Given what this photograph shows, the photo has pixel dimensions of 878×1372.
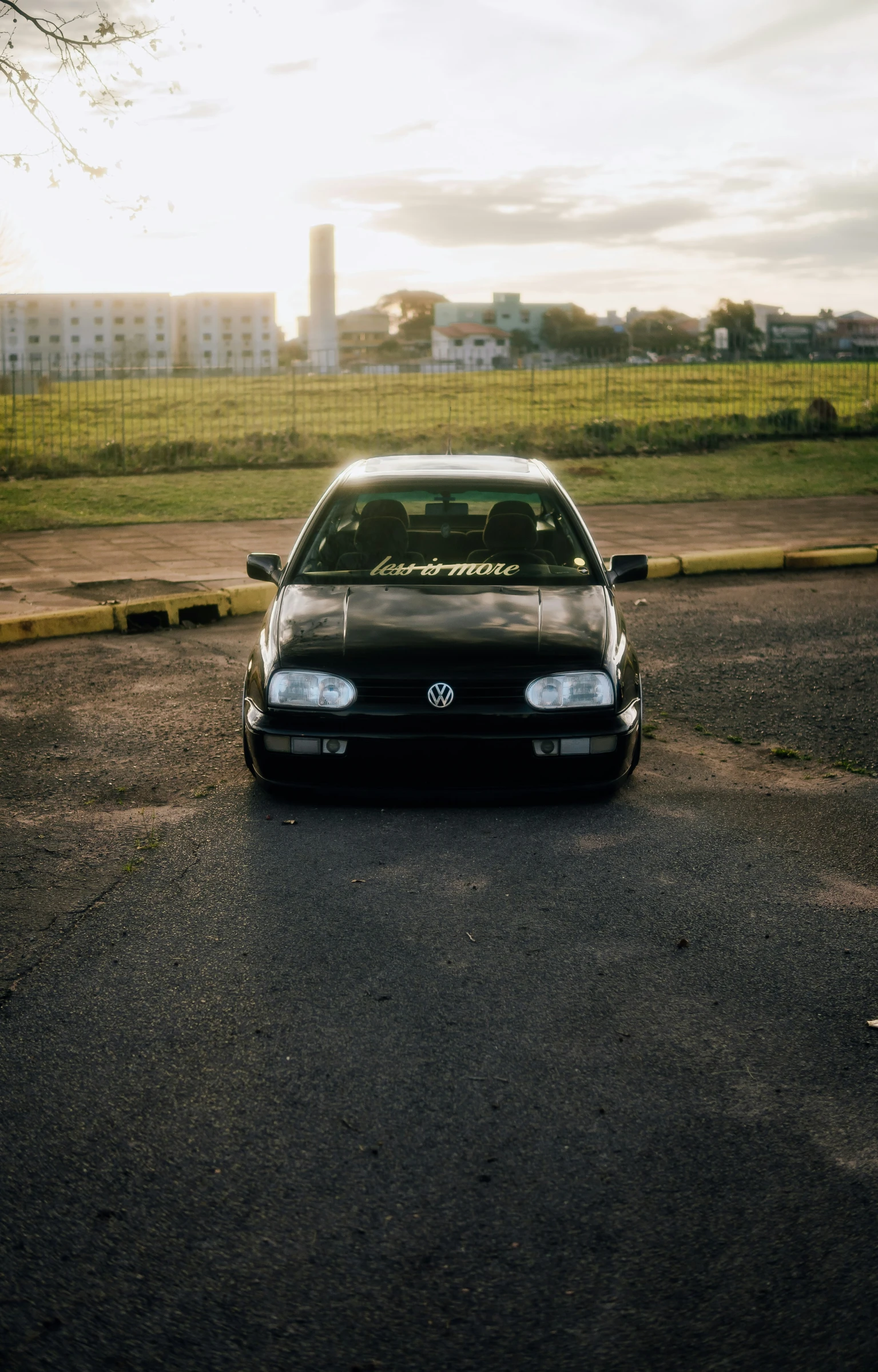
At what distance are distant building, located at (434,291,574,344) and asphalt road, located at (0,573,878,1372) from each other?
513 feet

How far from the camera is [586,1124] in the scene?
112 inches

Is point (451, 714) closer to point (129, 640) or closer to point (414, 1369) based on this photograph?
point (414, 1369)

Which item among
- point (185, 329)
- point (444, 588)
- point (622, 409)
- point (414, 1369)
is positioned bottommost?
point (414, 1369)

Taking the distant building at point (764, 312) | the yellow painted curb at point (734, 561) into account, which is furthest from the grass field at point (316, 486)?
the distant building at point (764, 312)

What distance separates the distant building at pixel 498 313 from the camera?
159 metres

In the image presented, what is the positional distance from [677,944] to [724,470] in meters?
16.5

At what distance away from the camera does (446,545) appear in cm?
629

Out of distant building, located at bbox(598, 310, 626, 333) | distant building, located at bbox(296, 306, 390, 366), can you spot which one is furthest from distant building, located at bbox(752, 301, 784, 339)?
distant building, located at bbox(296, 306, 390, 366)

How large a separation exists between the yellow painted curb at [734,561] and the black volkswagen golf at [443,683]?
5.43 meters

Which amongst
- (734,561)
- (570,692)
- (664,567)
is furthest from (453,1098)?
(734,561)

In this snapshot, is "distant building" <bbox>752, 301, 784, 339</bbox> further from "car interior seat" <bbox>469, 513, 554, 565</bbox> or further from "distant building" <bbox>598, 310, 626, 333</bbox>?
"car interior seat" <bbox>469, 513, 554, 565</bbox>

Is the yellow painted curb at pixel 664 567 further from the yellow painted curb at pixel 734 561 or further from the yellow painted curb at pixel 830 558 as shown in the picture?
the yellow painted curb at pixel 830 558

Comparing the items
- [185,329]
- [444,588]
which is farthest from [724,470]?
[185,329]

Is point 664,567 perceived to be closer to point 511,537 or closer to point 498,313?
point 511,537
